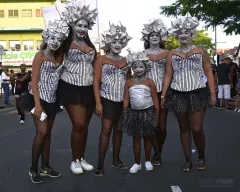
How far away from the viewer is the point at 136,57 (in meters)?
5.43

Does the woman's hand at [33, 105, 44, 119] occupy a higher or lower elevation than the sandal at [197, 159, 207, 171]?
higher

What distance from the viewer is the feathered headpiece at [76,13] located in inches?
211

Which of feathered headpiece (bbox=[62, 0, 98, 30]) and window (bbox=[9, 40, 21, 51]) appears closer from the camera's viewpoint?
feathered headpiece (bbox=[62, 0, 98, 30])

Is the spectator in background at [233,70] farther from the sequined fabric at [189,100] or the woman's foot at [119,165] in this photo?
the woman's foot at [119,165]

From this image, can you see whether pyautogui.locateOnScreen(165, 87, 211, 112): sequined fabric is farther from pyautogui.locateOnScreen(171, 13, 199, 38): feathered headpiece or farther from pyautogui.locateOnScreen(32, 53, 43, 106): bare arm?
pyautogui.locateOnScreen(32, 53, 43, 106): bare arm

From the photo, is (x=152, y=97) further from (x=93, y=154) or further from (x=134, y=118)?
(x=93, y=154)

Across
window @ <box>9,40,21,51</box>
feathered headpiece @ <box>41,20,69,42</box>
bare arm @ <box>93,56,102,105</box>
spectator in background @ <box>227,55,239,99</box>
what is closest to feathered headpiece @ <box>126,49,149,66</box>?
bare arm @ <box>93,56,102,105</box>

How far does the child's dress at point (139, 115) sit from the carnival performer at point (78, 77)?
501 millimetres

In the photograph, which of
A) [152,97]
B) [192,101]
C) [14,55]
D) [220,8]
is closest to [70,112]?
[152,97]

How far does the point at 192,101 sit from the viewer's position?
212 inches

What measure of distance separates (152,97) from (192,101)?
0.53 m

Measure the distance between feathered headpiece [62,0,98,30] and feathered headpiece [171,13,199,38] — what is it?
110 cm

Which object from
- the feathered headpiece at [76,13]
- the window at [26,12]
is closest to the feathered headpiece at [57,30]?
the feathered headpiece at [76,13]

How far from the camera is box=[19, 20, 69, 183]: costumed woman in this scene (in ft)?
16.7
